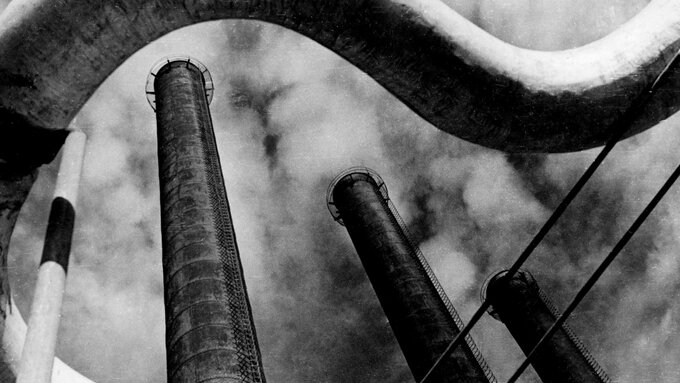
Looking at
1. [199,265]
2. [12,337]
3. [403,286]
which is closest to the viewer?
[12,337]

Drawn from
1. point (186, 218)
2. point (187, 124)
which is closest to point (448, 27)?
point (186, 218)

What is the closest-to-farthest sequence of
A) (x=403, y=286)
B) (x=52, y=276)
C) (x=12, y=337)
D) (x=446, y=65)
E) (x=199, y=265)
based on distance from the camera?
1. (x=52, y=276)
2. (x=446, y=65)
3. (x=12, y=337)
4. (x=199, y=265)
5. (x=403, y=286)

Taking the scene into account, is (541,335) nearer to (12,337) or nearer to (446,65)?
(446,65)

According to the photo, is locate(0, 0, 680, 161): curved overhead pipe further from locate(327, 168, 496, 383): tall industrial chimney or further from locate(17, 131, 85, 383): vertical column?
locate(327, 168, 496, 383): tall industrial chimney

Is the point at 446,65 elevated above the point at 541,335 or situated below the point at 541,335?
below

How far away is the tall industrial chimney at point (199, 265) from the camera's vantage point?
21.5 feet

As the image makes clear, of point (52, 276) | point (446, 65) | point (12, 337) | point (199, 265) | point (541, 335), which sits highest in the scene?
point (541, 335)

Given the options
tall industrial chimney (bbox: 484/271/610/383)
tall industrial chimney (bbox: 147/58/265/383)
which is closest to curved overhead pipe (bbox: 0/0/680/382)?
tall industrial chimney (bbox: 147/58/265/383)

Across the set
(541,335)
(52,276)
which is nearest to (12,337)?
(52,276)

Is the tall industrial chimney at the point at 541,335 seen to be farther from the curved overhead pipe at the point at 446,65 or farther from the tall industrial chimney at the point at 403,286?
the curved overhead pipe at the point at 446,65

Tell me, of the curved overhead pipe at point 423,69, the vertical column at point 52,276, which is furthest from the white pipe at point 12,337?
the vertical column at point 52,276

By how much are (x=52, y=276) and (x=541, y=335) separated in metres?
14.3

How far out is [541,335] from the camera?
1423 centimetres

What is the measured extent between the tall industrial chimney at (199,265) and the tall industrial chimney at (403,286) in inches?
204
